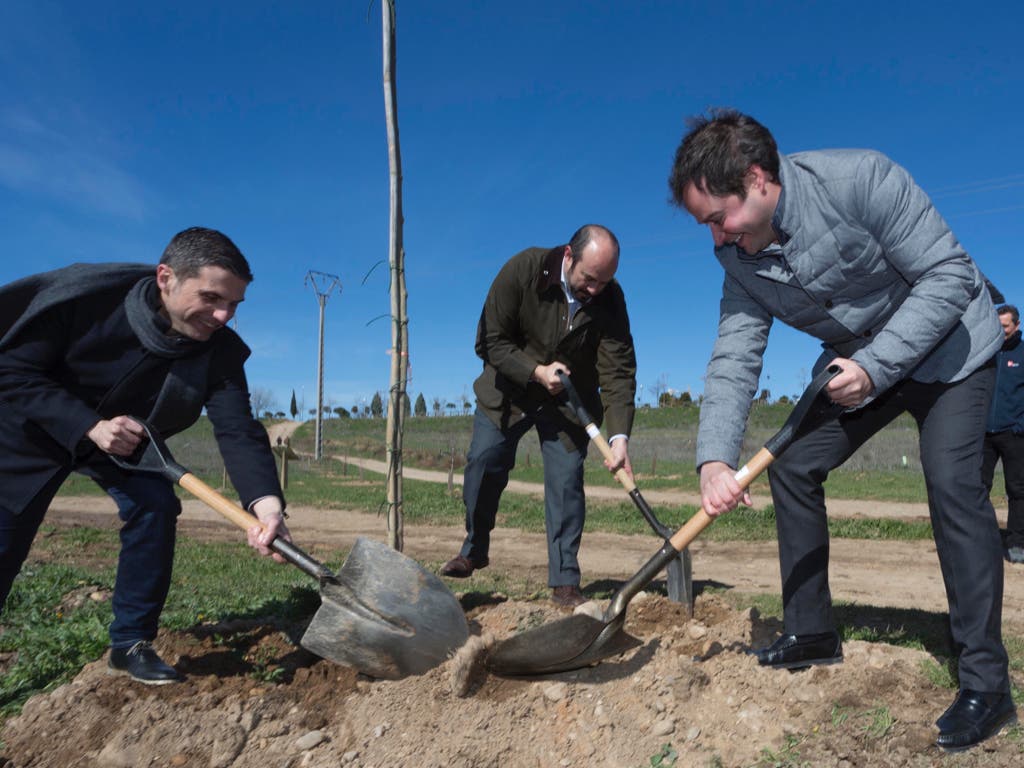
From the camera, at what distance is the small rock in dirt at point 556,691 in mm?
2678

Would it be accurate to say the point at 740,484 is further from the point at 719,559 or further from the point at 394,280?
the point at 719,559

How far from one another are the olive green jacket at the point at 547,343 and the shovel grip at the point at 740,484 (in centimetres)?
166

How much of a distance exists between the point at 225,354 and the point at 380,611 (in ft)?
4.00

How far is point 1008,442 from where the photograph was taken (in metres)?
6.39

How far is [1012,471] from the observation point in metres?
6.33

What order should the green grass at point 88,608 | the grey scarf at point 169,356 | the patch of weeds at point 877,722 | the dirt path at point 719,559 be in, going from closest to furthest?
the patch of weeds at point 877,722 → the grey scarf at point 169,356 → the green grass at point 88,608 → the dirt path at point 719,559

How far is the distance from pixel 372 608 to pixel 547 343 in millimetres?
2088

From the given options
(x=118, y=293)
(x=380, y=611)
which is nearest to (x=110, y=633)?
(x=380, y=611)

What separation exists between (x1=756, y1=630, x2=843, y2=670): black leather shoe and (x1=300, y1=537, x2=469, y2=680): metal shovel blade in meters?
1.19

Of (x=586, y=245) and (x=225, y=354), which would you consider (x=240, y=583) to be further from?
(x=586, y=245)

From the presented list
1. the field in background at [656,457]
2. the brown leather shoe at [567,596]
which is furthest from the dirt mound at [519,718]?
the field in background at [656,457]

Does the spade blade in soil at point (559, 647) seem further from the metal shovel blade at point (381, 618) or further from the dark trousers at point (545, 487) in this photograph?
the dark trousers at point (545, 487)

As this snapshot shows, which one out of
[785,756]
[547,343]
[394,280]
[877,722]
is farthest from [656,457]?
[785,756]

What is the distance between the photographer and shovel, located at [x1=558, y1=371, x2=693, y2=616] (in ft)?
12.5
